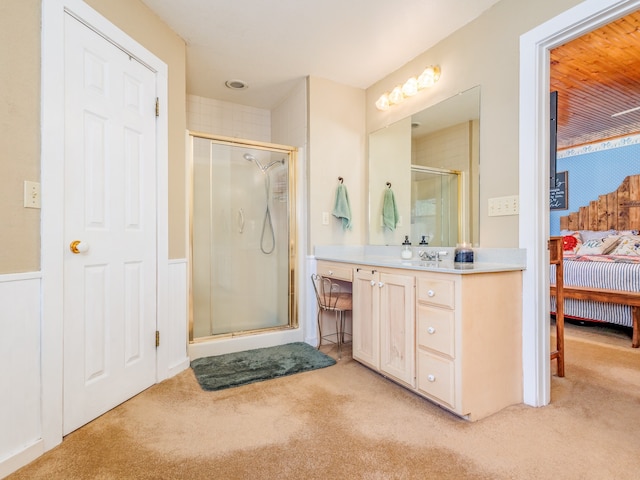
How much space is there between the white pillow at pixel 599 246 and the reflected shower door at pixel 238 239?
4336mm

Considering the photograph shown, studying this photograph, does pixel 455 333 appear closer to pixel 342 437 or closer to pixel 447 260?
pixel 342 437

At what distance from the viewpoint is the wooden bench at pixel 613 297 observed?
2.94m

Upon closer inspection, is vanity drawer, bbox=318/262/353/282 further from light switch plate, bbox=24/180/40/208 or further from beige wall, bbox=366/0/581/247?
light switch plate, bbox=24/180/40/208

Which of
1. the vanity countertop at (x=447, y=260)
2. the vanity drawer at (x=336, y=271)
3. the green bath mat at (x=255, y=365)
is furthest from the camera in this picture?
the vanity drawer at (x=336, y=271)

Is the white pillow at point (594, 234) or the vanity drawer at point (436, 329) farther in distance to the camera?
the white pillow at point (594, 234)

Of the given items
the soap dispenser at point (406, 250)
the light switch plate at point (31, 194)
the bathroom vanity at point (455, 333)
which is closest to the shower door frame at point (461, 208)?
the bathroom vanity at point (455, 333)

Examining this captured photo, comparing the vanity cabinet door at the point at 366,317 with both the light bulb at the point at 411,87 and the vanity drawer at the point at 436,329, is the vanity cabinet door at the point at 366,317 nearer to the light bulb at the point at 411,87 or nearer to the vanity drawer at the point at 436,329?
the vanity drawer at the point at 436,329

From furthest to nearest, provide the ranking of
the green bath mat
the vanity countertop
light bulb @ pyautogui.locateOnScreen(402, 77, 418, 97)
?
light bulb @ pyautogui.locateOnScreen(402, 77, 418, 97), the green bath mat, the vanity countertop

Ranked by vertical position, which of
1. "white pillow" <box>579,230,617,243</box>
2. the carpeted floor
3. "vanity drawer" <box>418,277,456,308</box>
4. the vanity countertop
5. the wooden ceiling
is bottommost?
the carpeted floor

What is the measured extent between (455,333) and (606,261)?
10.1 feet

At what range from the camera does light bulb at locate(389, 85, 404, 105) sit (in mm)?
2840

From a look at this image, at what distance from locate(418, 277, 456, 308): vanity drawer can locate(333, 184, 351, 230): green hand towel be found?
1.32 metres

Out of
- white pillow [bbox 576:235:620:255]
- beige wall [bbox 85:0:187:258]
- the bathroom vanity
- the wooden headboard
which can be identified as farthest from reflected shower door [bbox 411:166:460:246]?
the wooden headboard

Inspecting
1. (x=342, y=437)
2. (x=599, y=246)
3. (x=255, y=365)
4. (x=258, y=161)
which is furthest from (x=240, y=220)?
(x=599, y=246)
